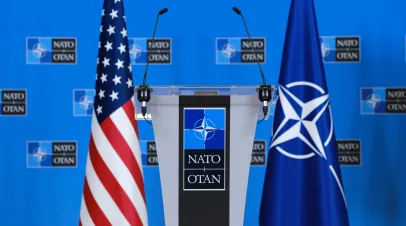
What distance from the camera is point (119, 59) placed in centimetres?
239

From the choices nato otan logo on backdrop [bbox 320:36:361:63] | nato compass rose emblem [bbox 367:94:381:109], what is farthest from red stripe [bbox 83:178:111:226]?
nato compass rose emblem [bbox 367:94:381:109]

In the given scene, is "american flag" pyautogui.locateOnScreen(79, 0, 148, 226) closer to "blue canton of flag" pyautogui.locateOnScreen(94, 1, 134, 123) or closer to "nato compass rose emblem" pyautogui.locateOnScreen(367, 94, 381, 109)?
"blue canton of flag" pyautogui.locateOnScreen(94, 1, 134, 123)

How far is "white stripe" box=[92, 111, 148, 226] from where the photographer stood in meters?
2.31

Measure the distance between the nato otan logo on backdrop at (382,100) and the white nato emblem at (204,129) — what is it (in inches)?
66.4

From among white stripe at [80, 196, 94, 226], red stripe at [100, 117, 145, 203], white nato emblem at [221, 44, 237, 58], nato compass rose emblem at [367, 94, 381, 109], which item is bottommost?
white stripe at [80, 196, 94, 226]

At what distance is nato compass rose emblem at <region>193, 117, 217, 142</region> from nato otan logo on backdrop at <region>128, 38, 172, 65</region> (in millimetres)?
1442

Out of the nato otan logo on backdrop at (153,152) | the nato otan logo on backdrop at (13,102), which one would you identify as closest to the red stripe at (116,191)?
the nato otan logo on backdrop at (153,152)

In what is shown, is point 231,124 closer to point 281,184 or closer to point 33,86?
point 281,184

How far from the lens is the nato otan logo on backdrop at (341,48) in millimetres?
3340

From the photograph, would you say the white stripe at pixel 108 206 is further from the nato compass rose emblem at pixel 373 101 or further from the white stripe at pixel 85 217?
the nato compass rose emblem at pixel 373 101

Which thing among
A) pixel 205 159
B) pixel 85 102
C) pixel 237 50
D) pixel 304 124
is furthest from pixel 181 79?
pixel 205 159

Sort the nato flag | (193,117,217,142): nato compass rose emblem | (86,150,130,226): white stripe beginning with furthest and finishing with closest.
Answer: (86,150,130,226): white stripe, the nato flag, (193,117,217,142): nato compass rose emblem

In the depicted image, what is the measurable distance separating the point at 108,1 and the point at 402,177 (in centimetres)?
216

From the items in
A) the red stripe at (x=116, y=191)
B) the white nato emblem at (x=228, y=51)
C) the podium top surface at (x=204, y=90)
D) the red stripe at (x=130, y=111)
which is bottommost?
the red stripe at (x=116, y=191)
